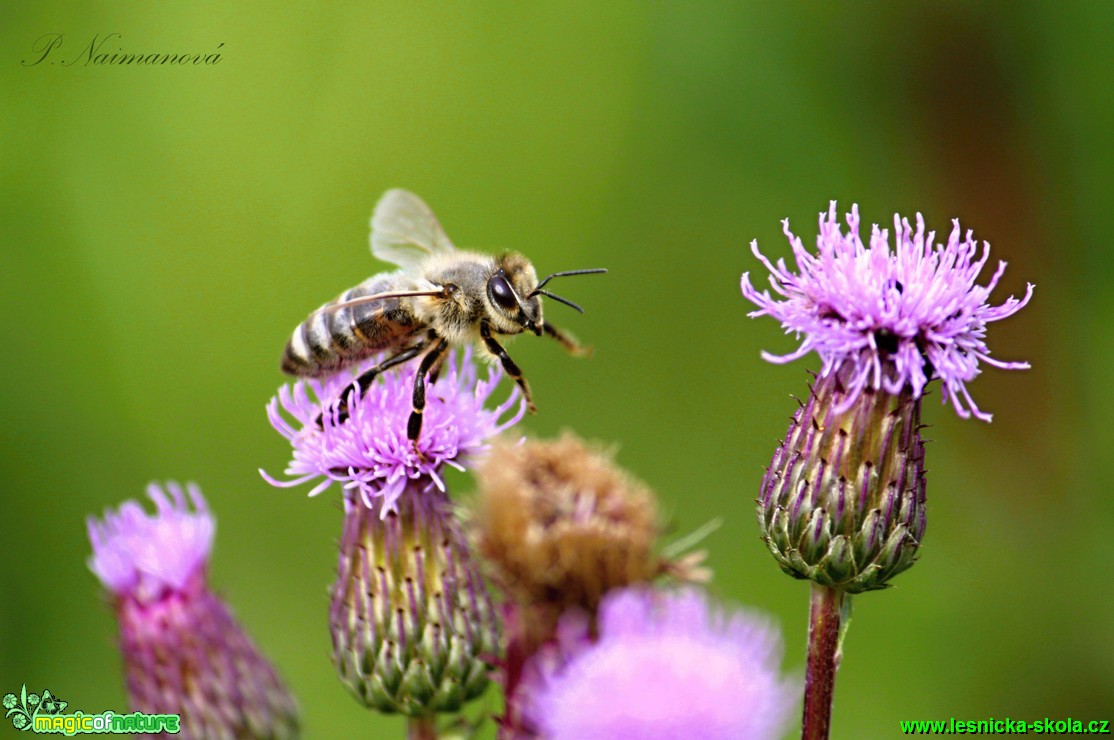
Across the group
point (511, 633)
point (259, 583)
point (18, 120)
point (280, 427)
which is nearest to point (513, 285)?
point (280, 427)

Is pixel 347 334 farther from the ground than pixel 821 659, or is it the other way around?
pixel 347 334

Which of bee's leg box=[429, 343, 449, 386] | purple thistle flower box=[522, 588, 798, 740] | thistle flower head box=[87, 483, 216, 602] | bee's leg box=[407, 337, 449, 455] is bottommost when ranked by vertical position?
purple thistle flower box=[522, 588, 798, 740]

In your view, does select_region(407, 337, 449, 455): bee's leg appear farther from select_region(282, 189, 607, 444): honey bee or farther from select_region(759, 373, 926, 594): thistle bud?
select_region(759, 373, 926, 594): thistle bud

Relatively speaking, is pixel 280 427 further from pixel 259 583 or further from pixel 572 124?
pixel 572 124

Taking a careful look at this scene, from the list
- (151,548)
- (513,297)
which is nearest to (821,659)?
(513,297)

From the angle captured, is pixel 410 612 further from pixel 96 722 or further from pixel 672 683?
pixel 96 722

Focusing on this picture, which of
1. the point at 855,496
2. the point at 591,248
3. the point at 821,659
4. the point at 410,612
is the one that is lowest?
the point at 821,659

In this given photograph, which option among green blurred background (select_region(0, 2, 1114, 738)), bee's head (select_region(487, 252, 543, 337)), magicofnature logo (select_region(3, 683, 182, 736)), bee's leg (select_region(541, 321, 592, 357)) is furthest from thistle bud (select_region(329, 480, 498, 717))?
green blurred background (select_region(0, 2, 1114, 738))
